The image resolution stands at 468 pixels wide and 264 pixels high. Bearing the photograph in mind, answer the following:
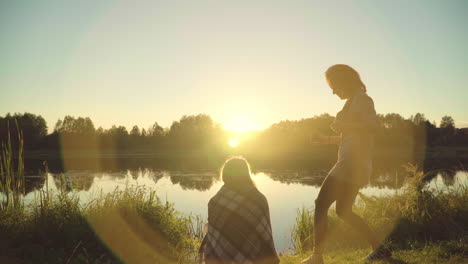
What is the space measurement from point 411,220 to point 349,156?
10.0 feet

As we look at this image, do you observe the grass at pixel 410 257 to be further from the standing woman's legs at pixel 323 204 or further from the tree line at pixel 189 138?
the tree line at pixel 189 138

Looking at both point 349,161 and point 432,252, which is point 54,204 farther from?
point 432,252

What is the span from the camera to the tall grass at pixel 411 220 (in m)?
5.10

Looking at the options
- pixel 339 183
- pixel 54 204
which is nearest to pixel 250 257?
pixel 339 183

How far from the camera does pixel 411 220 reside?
5.45 m

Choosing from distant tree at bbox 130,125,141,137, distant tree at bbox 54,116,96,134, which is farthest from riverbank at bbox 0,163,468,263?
distant tree at bbox 54,116,96,134

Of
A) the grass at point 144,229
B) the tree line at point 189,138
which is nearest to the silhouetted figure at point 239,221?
the grass at point 144,229

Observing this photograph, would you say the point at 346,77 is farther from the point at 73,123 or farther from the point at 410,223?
the point at 73,123

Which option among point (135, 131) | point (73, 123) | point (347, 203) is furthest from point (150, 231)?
point (73, 123)

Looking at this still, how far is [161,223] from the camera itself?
19.9ft

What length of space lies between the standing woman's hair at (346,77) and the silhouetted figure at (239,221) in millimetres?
1304

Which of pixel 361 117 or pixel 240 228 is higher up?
pixel 361 117

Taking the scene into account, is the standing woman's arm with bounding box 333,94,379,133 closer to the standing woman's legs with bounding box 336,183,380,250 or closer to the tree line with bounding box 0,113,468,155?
the standing woman's legs with bounding box 336,183,380,250

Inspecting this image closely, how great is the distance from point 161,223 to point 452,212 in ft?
16.3
